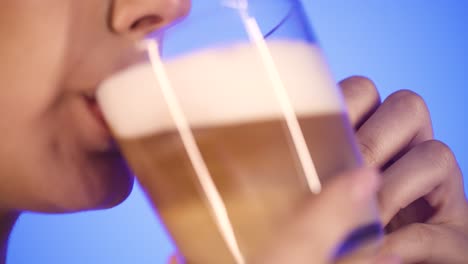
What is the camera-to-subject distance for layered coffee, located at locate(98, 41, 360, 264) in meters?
0.46

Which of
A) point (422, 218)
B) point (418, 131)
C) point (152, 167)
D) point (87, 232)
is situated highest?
point (87, 232)

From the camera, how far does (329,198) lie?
45cm

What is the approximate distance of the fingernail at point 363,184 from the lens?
0.46m

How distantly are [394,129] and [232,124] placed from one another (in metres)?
0.39

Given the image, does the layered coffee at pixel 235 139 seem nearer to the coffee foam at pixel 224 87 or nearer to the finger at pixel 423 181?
the coffee foam at pixel 224 87

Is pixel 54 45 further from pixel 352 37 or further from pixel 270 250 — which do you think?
pixel 352 37

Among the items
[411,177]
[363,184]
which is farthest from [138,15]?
[411,177]

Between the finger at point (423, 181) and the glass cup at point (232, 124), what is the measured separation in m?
0.29

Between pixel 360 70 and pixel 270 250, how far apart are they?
1.74 metres

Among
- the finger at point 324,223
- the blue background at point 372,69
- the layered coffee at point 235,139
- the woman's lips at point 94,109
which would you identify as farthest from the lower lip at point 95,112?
the blue background at point 372,69

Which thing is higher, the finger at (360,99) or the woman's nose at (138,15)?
the woman's nose at (138,15)

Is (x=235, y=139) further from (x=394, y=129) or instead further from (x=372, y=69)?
(x=372, y=69)

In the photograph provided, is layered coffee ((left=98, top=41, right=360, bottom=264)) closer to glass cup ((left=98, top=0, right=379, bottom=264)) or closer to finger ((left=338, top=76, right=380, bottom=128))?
glass cup ((left=98, top=0, right=379, bottom=264))

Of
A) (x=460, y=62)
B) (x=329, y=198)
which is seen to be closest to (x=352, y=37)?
(x=460, y=62)
